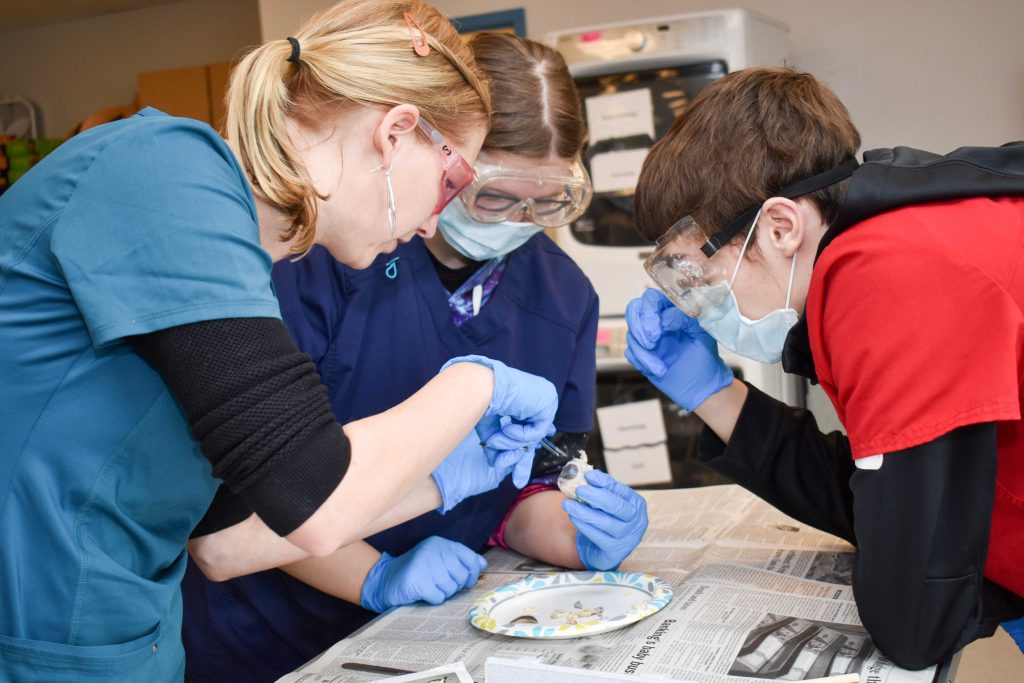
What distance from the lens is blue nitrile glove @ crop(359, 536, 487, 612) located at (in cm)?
131

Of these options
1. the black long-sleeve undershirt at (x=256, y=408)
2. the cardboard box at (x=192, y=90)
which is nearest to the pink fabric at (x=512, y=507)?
the black long-sleeve undershirt at (x=256, y=408)

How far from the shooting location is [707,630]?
3.71ft

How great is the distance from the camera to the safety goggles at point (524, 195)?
1446mm

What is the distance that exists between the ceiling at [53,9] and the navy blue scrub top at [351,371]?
503 centimetres

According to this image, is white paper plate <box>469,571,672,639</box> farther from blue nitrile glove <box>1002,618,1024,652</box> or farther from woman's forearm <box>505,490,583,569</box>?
blue nitrile glove <box>1002,618,1024,652</box>

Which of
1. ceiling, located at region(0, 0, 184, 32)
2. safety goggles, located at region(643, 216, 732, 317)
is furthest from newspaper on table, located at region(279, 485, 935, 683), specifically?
ceiling, located at region(0, 0, 184, 32)

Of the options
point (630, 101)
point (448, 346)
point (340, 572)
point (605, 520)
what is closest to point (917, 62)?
point (630, 101)

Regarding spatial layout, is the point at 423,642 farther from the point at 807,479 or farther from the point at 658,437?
the point at 658,437

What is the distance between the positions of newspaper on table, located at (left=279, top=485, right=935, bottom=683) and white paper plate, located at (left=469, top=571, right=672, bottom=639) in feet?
0.06

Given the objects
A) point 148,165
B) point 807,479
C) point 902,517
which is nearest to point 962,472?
point 902,517

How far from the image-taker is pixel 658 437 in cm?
333

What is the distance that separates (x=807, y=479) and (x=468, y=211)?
2.17 ft

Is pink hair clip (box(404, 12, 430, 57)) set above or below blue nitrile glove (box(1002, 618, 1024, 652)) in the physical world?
above

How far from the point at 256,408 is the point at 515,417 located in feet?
1.62
